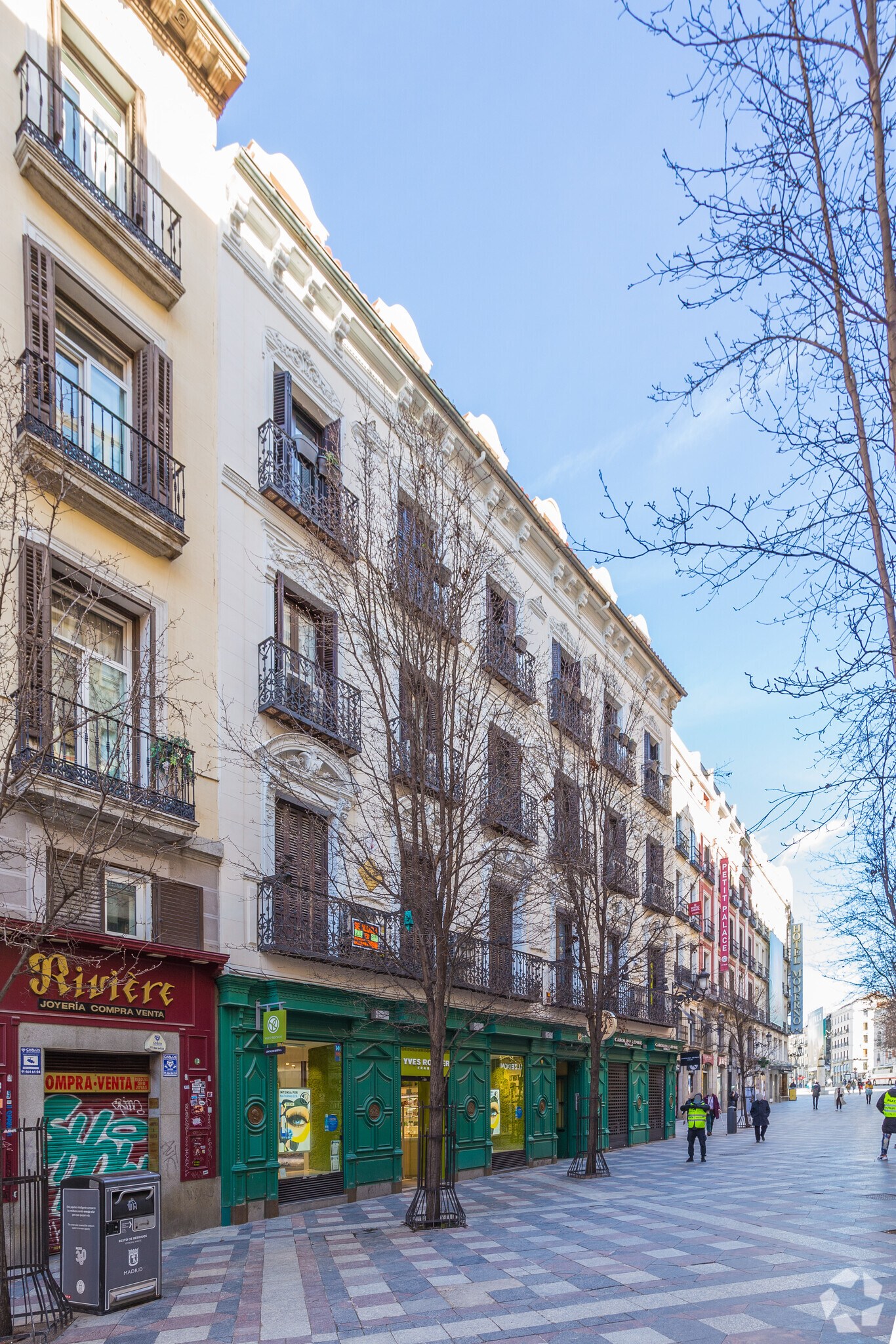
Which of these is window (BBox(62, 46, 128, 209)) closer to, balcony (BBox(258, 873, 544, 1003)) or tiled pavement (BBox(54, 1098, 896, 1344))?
balcony (BBox(258, 873, 544, 1003))

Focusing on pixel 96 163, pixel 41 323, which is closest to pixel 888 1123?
pixel 41 323

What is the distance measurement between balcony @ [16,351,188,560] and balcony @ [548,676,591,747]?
35.6 feet

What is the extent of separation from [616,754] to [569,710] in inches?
149

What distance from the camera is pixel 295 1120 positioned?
1559cm

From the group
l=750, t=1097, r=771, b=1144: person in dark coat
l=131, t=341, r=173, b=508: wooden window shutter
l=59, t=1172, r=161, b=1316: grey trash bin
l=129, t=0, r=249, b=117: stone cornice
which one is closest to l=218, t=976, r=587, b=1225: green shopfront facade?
l=59, t=1172, r=161, b=1316: grey trash bin

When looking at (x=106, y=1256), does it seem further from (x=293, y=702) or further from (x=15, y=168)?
(x=15, y=168)

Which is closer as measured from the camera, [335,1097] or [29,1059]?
[29,1059]

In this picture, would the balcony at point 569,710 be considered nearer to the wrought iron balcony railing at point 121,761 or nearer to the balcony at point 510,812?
the balcony at point 510,812

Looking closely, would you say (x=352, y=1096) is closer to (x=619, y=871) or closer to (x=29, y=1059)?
(x=29, y=1059)

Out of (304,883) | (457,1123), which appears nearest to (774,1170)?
(457,1123)

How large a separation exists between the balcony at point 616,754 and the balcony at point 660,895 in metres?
4.86

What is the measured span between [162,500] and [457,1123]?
1303 centimetres

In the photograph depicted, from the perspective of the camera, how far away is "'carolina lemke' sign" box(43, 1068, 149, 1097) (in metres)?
11.5

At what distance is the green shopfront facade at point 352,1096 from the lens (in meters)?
14.0
